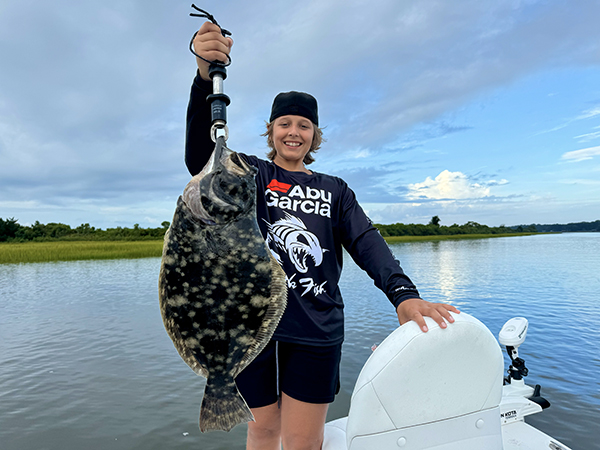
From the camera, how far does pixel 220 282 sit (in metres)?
1.56

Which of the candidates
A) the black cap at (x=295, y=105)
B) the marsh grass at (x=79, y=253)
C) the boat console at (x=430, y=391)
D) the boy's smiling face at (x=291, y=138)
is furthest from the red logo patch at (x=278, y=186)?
the marsh grass at (x=79, y=253)

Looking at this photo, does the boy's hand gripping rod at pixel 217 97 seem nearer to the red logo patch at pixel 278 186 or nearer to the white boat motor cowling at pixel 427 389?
the red logo patch at pixel 278 186

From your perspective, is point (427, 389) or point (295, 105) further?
point (295, 105)

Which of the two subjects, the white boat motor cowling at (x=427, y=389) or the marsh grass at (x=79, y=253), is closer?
the white boat motor cowling at (x=427, y=389)

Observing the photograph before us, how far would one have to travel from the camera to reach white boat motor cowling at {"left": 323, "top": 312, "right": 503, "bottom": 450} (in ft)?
5.93

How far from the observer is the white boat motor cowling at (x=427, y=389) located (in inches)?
Result: 71.2

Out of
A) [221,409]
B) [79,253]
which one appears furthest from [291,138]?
[79,253]

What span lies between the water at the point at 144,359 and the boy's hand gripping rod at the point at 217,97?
5.32 m

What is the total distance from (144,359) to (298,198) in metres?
8.27

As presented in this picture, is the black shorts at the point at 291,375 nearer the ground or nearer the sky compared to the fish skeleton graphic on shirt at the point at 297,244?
nearer the ground

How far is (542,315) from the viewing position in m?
12.8

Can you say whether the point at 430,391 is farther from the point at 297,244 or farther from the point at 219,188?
the point at 219,188

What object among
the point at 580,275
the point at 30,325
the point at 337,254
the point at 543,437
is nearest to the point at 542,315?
the point at 543,437

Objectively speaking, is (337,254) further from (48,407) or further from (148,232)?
(148,232)
